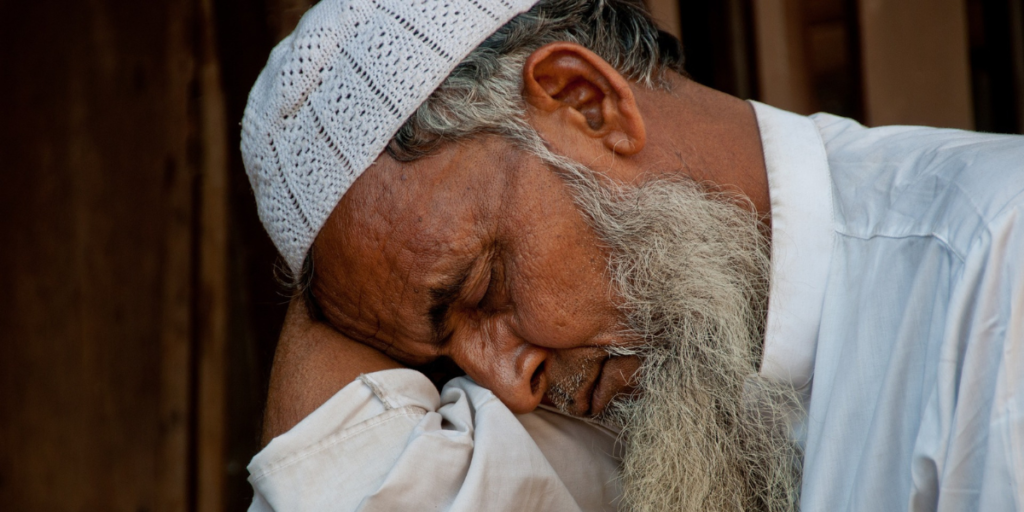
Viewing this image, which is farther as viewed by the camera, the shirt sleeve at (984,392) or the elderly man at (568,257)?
the elderly man at (568,257)

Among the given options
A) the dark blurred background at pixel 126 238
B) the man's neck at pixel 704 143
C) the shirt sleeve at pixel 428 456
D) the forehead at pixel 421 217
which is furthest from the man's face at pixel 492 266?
the dark blurred background at pixel 126 238

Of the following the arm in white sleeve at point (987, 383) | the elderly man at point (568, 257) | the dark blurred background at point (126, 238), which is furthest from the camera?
the dark blurred background at point (126, 238)

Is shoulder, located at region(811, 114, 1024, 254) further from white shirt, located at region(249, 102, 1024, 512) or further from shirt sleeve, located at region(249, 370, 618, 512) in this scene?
shirt sleeve, located at region(249, 370, 618, 512)

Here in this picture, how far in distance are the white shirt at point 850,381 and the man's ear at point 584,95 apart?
30cm

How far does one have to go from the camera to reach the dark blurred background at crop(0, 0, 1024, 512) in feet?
8.92

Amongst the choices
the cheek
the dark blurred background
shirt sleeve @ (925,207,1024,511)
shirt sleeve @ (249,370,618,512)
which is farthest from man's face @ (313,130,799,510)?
the dark blurred background

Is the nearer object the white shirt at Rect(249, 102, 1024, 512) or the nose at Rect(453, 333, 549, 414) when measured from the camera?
the white shirt at Rect(249, 102, 1024, 512)

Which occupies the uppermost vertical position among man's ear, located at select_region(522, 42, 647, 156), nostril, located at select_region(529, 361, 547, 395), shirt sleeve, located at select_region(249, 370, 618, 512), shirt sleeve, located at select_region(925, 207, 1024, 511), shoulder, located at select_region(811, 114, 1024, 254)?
man's ear, located at select_region(522, 42, 647, 156)

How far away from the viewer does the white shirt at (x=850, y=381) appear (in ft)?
3.61

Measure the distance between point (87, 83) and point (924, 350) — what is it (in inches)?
106

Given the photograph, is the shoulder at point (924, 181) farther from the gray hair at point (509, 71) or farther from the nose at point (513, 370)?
the nose at point (513, 370)

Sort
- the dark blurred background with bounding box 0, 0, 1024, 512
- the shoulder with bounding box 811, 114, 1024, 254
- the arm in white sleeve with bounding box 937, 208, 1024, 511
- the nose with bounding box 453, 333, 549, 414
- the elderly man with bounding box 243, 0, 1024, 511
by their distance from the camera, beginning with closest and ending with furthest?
1. the arm in white sleeve with bounding box 937, 208, 1024, 511
2. the shoulder with bounding box 811, 114, 1024, 254
3. the elderly man with bounding box 243, 0, 1024, 511
4. the nose with bounding box 453, 333, 549, 414
5. the dark blurred background with bounding box 0, 0, 1024, 512

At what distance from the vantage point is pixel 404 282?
1537 mm

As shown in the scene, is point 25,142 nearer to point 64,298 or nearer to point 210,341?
point 64,298
